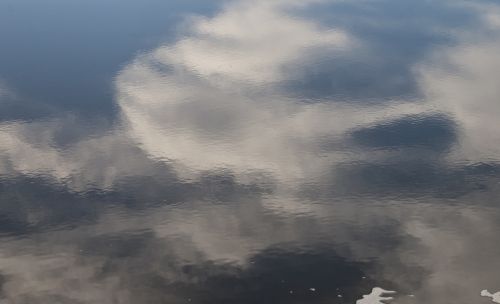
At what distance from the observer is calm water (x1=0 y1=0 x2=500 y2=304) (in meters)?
36.1

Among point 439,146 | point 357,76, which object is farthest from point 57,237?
→ point 357,76

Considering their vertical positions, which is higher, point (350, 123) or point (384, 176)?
point (350, 123)

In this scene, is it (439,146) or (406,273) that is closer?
(406,273)

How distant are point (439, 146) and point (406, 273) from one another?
17.5 meters

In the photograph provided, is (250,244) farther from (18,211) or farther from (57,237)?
(18,211)

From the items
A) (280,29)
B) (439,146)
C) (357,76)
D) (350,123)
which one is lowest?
(439,146)

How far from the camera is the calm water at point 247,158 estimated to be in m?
36.1

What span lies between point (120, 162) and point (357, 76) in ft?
90.8

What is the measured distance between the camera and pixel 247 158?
160ft

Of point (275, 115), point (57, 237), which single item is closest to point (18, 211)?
point (57, 237)

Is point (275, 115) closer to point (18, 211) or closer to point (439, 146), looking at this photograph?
point (439, 146)

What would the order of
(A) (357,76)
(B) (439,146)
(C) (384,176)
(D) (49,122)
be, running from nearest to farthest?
(C) (384,176) → (B) (439,146) → (D) (49,122) → (A) (357,76)

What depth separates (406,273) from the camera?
118ft

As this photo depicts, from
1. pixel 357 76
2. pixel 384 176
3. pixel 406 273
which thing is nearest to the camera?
pixel 406 273
